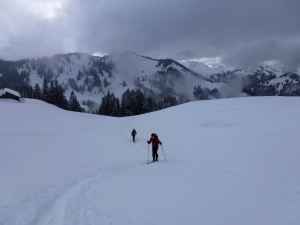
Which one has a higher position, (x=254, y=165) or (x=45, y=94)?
(x=45, y=94)

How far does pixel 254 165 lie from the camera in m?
10.1

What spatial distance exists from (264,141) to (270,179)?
5.83 metres

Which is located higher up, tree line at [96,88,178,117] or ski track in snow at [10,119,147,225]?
tree line at [96,88,178,117]

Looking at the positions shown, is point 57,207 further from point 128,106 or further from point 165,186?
point 128,106

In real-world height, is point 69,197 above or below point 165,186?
below

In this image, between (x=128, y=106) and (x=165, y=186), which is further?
(x=128, y=106)

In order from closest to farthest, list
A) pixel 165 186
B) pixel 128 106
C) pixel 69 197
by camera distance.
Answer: pixel 69 197, pixel 165 186, pixel 128 106

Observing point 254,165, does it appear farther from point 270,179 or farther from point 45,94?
point 45,94

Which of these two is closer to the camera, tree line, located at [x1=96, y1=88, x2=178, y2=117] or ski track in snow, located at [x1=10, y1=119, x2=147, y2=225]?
ski track in snow, located at [x1=10, y1=119, x2=147, y2=225]

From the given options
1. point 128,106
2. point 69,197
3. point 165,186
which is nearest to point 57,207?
point 69,197

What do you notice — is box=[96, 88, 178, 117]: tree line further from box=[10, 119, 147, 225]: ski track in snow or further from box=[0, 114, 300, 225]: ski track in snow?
box=[10, 119, 147, 225]: ski track in snow

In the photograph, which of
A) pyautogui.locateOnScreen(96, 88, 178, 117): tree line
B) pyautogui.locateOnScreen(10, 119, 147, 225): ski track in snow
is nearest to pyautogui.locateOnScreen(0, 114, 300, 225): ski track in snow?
pyautogui.locateOnScreen(10, 119, 147, 225): ski track in snow

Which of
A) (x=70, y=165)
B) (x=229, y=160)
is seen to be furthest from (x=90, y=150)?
(x=229, y=160)

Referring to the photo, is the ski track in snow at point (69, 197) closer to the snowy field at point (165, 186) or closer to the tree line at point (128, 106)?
the snowy field at point (165, 186)
